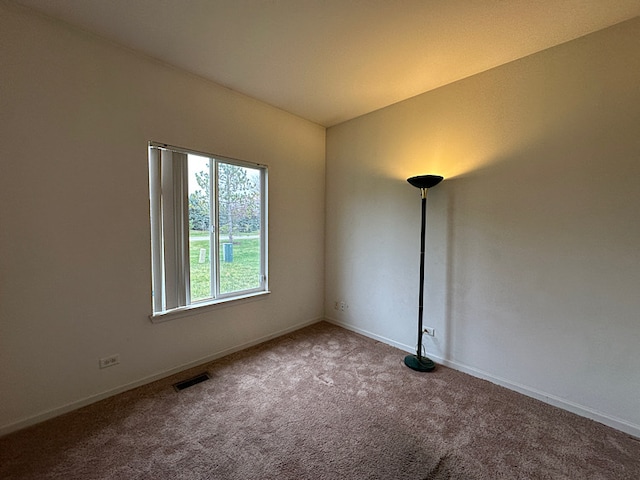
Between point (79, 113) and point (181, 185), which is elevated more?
point (79, 113)

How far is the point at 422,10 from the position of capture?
5.57 ft

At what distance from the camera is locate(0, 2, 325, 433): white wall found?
1719 mm

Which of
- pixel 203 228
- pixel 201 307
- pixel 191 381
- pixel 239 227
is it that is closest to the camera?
pixel 191 381

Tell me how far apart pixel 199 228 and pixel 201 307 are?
0.78 m

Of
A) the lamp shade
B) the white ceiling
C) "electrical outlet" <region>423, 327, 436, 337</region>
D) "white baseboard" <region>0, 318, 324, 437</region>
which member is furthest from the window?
Result: "electrical outlet" <region>423, 327, 436, 337</region>

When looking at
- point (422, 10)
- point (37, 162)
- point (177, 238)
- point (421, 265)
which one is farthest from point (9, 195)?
point (421, 265)

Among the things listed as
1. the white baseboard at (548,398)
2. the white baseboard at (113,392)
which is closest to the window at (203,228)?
the white baseboard at (113,392)

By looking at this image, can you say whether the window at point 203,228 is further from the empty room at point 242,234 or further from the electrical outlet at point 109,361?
the electrical outlet at point 109,361

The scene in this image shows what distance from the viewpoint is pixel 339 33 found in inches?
75.4

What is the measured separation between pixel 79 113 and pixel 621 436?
14.3 ft

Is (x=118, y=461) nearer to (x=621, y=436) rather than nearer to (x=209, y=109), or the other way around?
(x=209, y=109)

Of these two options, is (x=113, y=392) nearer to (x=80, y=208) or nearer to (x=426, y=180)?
(x=80, y=208)

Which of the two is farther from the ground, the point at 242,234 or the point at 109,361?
the point at 242,234

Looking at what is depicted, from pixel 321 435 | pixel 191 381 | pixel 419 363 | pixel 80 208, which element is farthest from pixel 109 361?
pixel 419 363
